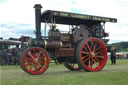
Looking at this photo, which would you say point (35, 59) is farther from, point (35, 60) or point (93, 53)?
point (93, 53)

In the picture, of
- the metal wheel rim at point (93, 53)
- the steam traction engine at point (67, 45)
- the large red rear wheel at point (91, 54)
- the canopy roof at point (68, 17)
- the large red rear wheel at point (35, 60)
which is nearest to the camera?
the large red rear wheel at point (35, 60)

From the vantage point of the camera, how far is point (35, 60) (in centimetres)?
883

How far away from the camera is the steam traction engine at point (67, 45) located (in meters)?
8.98

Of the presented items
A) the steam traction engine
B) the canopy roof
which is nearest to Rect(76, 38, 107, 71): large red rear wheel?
the steam traction engine

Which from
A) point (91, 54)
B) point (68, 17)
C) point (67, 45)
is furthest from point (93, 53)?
point (68, 17)

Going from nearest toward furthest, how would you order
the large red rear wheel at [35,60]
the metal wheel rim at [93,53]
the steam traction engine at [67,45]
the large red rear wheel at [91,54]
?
the large red rear wheel at [35,60] < the steam traction engine at [67,45] < the large red rear wheel at [91,54] < the metal wheel rim at [93,53]

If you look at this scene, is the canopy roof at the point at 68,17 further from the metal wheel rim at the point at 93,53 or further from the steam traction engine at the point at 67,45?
the metal wheel rim at the point at 93,53

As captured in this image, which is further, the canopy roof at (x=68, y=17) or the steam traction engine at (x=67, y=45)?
the canopy roof at (x=68, y=17)

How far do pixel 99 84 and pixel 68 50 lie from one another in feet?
13.6

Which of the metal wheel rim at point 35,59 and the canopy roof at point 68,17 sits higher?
the canopy roof at point 68,17

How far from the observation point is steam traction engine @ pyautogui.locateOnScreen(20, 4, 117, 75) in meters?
8.98

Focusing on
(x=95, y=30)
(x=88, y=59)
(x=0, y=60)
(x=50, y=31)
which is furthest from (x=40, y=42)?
(x=0, y=60)


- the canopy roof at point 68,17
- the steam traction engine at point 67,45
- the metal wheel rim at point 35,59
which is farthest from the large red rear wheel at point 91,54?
the metal wheel rim at point 35,59

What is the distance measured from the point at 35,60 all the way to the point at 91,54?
283 centimetres
